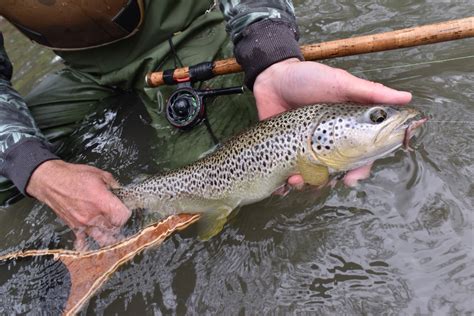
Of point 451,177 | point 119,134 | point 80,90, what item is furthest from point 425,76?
point 80,90

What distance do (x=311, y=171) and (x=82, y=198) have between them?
1.31m

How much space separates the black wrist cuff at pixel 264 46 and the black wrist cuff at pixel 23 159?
1.35 metres

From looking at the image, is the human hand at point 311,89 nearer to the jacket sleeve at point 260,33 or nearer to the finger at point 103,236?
the jacket sleeve at point 260,33

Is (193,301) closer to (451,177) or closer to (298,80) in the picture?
(298,80)

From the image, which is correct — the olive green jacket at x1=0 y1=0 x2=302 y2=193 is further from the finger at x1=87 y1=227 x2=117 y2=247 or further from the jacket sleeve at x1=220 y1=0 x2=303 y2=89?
the finger at x1=87 y1=227 x2=117 y2=247

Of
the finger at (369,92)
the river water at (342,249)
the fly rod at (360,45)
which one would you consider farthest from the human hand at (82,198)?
the finger at (369,92)

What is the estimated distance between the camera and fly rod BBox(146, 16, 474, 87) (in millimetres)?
2543

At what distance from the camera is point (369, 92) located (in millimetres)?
2229

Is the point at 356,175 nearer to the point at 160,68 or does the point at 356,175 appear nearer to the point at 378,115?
the point at 378,115

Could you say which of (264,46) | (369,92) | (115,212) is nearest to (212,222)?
(115,212)

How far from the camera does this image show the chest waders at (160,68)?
11.0 feet

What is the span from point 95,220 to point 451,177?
206cm

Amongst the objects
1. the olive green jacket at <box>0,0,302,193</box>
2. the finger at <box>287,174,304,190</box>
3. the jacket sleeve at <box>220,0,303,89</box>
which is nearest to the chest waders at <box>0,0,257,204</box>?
the olive green jacket at <box>0,0,302,193</box>

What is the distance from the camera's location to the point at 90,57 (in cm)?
366
